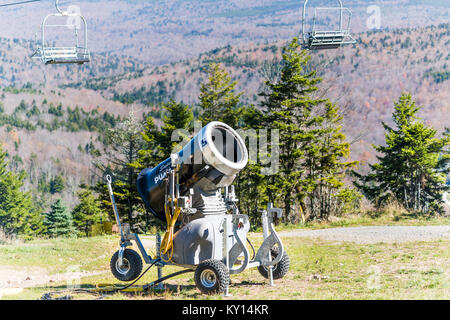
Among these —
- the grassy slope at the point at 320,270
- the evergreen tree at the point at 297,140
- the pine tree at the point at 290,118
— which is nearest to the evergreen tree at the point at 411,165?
the evergreen tree at the point at 297,140

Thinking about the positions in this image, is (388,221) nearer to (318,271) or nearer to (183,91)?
(318,271)

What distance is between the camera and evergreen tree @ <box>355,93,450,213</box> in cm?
2580

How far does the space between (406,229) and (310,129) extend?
14.4 metres

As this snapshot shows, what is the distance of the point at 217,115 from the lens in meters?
32.9

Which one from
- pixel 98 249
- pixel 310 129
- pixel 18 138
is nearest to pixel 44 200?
pixel 18 138

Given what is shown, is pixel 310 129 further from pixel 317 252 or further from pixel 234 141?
pixel 234 141

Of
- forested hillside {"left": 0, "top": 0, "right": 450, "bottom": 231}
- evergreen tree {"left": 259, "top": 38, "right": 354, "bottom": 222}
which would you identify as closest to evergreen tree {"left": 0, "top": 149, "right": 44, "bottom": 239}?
evergreen tree {"left": 259, "top": 38, "right": 354, "bottom": 222}

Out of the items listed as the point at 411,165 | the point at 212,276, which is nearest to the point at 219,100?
the point at 411,165

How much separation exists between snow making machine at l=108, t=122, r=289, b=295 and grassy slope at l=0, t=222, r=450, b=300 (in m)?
0.47

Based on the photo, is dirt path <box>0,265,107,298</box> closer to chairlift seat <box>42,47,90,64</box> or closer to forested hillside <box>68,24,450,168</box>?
chairlift seat <box>42,47,90,64</box>

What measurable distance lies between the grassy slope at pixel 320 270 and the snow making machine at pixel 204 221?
47cm

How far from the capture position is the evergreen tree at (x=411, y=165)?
2580 cm

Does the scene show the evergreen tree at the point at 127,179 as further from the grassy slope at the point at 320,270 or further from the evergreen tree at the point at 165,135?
the grassy slope at the point at 320,270

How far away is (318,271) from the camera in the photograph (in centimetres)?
993
